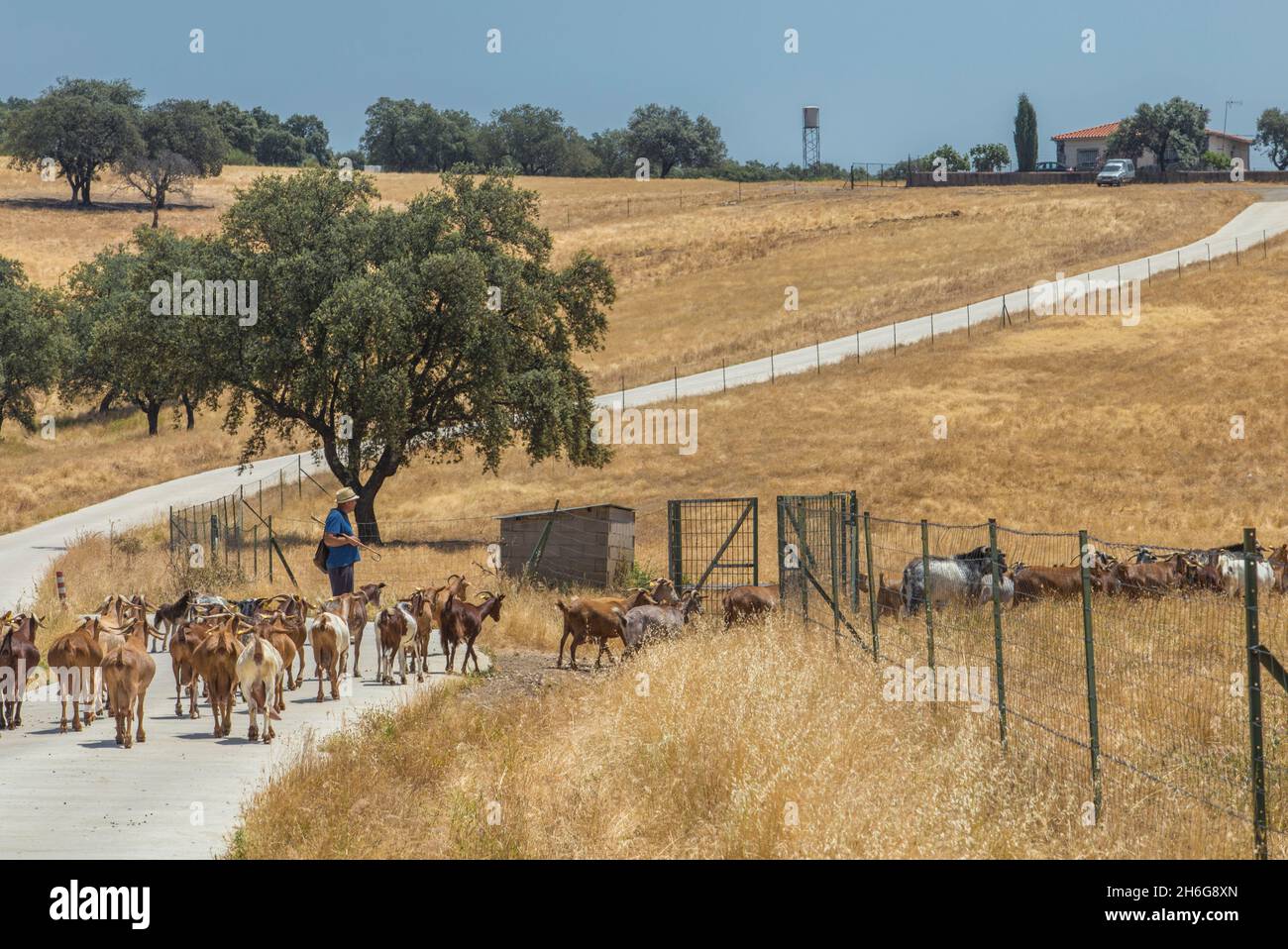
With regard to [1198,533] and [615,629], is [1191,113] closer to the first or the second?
[1198,533]

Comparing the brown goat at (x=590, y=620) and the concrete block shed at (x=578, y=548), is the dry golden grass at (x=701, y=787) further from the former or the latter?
the concrete block shed at (x=578, y=548)

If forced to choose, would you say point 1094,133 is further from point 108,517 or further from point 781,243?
point 108,517

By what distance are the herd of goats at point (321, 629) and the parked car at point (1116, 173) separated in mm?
91553

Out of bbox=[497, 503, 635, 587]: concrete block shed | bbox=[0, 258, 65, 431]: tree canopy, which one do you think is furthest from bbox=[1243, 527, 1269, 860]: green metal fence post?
bbox=[0, 258, 65, 431]: tree canopy

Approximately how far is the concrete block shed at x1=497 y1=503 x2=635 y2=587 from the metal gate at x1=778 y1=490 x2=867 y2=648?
7.46 metres

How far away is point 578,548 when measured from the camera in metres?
29.7

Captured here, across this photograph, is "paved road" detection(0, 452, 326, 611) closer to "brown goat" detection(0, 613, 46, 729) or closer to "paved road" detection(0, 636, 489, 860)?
"brown goat" detection(0, 613, 46, 729)

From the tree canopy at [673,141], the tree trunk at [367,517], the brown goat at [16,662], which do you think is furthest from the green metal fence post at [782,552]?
the tree canopy at [673,141]

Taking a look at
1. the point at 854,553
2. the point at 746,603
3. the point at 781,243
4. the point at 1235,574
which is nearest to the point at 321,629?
the point at 854,553

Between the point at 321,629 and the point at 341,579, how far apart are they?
379 centimetres

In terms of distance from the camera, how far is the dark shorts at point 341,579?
1873 centimetres

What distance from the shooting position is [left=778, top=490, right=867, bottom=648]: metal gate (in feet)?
56.2

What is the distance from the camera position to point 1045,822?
9055mm
